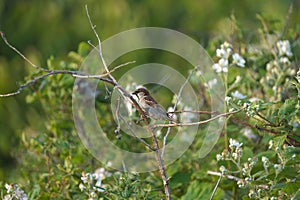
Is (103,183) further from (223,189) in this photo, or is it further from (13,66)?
(13,66)

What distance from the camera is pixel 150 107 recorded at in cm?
164

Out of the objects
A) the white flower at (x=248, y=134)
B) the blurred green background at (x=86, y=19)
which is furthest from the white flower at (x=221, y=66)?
the blurred green background at (x=86, y=19)

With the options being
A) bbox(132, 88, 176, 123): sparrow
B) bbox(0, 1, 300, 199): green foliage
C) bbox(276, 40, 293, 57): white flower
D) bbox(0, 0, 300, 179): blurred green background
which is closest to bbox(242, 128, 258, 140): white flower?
bbox(0, 1, 300, 199): green foliage

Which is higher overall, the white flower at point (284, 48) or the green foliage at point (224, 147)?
the white flower at point (284, 48)

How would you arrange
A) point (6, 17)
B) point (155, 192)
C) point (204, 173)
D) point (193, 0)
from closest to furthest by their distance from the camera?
point (155, 192)
point (204, 173)
point (6, 17)
point (193, 0)

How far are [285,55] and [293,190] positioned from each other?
0.88 metres

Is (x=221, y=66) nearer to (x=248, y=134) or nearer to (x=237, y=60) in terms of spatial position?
(x=237, y=60)

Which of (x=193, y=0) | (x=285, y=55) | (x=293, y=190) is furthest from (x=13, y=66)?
(x=293, y=190)

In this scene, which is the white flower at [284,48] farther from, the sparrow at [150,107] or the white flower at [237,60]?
A: the sparrow at [150,107]

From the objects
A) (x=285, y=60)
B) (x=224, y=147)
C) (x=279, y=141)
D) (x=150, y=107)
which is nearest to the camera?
(x=279, y=141)

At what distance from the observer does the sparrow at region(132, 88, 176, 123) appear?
5.23 feet

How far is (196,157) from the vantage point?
6.53 feet

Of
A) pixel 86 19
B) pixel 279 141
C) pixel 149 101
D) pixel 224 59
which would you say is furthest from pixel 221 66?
A: pixel 86 19

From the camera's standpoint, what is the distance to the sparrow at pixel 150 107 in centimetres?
159
